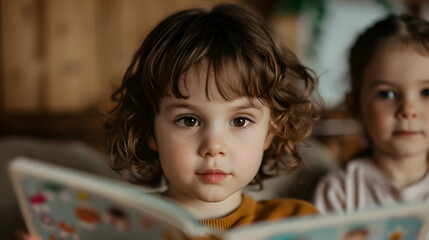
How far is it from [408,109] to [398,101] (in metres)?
0.04

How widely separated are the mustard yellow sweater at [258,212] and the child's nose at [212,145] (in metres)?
0.18

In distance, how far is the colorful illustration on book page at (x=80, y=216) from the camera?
0.66 metres

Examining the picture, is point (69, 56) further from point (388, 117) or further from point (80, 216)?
point (80, 216)

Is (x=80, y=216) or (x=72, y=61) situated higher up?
(x=80, y=216)

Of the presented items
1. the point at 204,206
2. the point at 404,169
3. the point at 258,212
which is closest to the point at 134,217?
the point at 204,206

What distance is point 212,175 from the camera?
2.90 feet

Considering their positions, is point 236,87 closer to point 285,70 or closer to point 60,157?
point 285,70

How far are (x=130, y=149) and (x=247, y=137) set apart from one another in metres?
0.29

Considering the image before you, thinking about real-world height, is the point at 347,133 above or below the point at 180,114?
below

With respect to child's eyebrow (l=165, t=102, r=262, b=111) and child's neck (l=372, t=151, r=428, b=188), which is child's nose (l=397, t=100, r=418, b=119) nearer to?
child's neck (l=372, t=151, r=428, b=188)

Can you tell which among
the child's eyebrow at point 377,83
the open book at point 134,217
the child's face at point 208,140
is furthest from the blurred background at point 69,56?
the open book at point 134,217

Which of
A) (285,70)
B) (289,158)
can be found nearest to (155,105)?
(285,70)

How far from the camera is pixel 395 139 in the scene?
120 centimetres

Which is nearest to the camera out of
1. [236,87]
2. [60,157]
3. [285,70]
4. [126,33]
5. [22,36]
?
[236,87]
